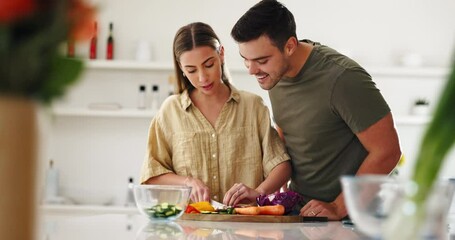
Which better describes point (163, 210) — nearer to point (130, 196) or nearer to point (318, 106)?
point (318, 106)

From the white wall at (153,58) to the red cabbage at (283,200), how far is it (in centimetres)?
372

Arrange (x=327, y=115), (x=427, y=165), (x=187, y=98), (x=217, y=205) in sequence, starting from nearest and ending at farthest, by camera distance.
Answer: (x=427, y=165) < (x=217, y=205) < (x=327, y=115) < (x=187, y=98)

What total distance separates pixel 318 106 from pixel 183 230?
103 centimetres

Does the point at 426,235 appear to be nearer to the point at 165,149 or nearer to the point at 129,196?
the point at 165,149

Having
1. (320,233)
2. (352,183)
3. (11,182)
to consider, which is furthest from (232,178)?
(11,182)

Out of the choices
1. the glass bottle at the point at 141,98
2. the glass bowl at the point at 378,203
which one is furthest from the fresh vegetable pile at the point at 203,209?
the glass bottle at the point at 141,98

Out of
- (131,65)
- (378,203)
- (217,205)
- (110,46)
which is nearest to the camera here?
(378,203)

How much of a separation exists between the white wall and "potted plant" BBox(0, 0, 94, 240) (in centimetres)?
623

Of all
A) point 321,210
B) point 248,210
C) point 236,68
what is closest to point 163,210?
point 248,210

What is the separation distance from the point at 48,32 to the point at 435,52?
268 inches

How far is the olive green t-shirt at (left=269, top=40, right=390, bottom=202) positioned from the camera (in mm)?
3201

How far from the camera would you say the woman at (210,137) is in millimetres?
3301

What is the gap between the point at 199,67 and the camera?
10.8 feet

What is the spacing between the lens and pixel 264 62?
3.31 meters
